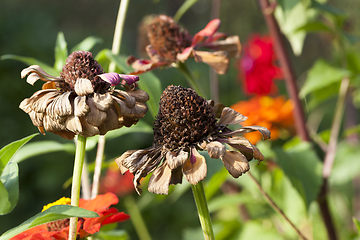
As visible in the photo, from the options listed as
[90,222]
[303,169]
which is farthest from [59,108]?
[303,169]

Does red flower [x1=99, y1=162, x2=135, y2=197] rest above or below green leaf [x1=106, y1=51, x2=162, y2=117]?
below

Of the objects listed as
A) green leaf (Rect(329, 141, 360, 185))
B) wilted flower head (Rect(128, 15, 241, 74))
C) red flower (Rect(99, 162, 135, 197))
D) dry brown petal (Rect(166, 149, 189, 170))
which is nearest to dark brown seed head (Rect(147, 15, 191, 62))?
wilted flower head (Rect(128, 15, 241, 74))

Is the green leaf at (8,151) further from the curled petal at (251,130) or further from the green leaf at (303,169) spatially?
the green leaf at (303,169)

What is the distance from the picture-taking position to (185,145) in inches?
11.3

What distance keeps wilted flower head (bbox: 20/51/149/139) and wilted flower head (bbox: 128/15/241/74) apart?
0.39ft

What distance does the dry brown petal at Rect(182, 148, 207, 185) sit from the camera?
9.7 inches

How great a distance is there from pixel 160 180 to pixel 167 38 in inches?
11.2

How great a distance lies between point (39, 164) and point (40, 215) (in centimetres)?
173

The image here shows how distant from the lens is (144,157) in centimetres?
27

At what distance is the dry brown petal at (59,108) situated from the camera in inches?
9.6

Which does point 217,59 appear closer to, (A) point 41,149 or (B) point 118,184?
(A) point 41,149

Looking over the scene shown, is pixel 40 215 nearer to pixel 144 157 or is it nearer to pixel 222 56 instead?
pixel 144 157

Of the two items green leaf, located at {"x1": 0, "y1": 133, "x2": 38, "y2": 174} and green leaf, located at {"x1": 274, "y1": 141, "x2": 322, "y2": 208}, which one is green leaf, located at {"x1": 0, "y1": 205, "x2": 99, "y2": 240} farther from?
green leaf, located at {"x1": 274, "y1": 141, "x2": 322, "y2": 208}

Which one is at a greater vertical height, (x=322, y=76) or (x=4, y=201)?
(x=4, y=201)
